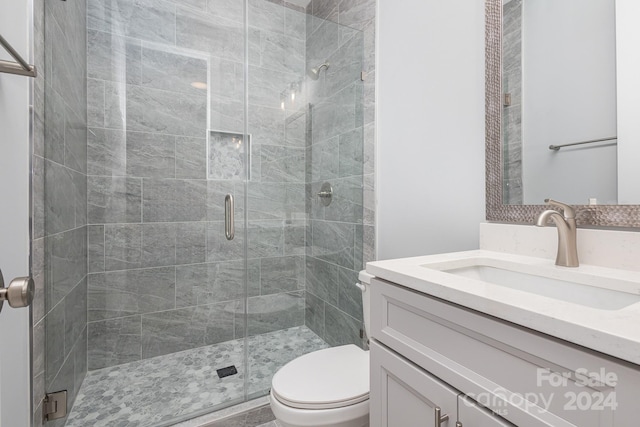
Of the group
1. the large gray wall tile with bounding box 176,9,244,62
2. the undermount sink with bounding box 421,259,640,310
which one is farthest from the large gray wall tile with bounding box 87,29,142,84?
the undermount sink with bounding box 421,259,640,310

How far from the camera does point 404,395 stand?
Result: 72cm

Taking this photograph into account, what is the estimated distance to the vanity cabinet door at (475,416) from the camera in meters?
0.53

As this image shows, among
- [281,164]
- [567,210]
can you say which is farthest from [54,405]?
[567,210]

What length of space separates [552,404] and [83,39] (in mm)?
2476

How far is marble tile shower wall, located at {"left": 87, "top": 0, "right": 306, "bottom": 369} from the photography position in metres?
1.81

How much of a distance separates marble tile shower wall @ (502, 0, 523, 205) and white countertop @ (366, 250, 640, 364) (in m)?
0.28

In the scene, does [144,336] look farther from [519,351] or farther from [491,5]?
[491,5]

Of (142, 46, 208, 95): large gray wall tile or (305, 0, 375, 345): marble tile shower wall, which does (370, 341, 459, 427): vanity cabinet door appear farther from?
(142, 46, 208, 95): large gray wall tile

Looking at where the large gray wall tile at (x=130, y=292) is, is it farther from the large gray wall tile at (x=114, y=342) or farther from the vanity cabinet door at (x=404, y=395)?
the vanity cabinet door at (x=404, y=395)

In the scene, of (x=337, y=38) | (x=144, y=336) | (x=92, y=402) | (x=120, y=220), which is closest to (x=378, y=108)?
(x=337, y=38)

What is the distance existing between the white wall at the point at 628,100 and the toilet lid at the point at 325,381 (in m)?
1.02

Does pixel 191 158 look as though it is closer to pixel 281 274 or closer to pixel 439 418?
pixel 281 274

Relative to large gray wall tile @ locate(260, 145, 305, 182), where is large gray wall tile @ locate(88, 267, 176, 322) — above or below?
below

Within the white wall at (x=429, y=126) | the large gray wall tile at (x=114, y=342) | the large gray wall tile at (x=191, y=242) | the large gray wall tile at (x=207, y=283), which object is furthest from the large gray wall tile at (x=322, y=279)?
the large gray wall tile at (x=114, y=342)
